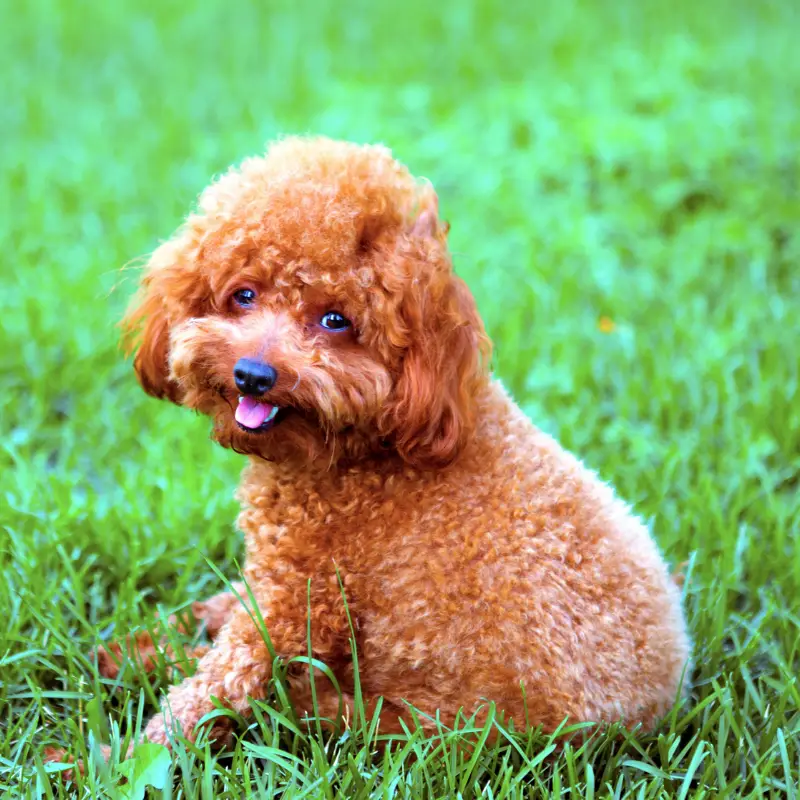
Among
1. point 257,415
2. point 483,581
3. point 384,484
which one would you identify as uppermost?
point 257,415

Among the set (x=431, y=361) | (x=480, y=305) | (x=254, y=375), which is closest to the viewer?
(x=254, y=375)

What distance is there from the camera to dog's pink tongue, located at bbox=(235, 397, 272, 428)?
6.72 feet

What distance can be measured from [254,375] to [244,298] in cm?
24

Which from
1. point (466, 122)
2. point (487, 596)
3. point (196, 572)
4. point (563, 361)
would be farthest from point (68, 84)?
point (487, 596)

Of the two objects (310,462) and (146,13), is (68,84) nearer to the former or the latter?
(146,13)

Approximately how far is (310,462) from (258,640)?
0.41 m

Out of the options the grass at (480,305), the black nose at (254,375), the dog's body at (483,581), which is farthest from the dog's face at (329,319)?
the grass at (480,305)

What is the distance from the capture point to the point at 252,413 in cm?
205

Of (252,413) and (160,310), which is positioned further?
(160,310)

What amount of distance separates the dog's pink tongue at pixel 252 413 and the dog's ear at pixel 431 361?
0.80 ft

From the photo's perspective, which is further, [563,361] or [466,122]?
[466,122]

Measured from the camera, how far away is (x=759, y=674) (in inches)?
101

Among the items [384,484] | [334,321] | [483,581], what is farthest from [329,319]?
[483,581]

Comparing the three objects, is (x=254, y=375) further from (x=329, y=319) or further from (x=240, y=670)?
(x=240, y=670)
